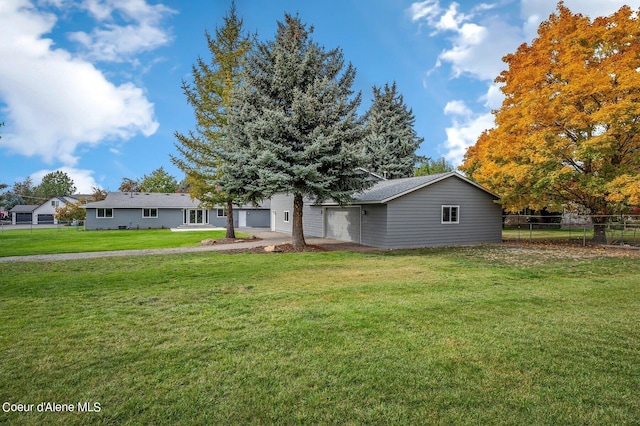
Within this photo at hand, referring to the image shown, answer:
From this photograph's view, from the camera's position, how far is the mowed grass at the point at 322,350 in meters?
3.02

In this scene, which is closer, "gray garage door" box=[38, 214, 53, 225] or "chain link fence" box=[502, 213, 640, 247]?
"chain link fence" box=[502, 213, 640, 247]

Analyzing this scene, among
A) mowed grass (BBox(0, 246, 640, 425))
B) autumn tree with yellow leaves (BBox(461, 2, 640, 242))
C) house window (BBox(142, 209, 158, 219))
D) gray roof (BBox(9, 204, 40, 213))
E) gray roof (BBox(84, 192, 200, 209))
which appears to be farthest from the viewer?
gray roof (BBox(9, 204, 40, 213))

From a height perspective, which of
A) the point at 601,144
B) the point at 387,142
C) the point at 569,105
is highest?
the point at 387,142

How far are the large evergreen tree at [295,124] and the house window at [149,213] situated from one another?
2186cm

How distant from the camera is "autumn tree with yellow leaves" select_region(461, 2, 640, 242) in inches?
579

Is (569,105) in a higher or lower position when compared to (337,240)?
higher

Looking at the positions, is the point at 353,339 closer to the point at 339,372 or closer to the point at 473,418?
the point at 339,372

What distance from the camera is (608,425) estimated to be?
281 cm

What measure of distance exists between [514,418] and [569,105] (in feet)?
57.8

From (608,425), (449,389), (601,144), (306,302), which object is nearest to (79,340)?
(306,302)

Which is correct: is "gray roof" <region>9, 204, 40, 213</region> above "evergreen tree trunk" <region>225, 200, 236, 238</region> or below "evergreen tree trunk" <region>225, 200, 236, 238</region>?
above

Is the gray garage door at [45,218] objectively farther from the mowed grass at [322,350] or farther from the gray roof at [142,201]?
the mowed grass at [322,350]

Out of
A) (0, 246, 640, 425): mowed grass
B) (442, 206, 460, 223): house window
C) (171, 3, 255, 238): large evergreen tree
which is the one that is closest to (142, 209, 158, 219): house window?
(171, 3, 255, 238): large evergreen tree

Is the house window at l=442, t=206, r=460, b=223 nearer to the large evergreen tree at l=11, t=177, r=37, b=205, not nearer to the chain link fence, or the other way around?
the chain link fence
